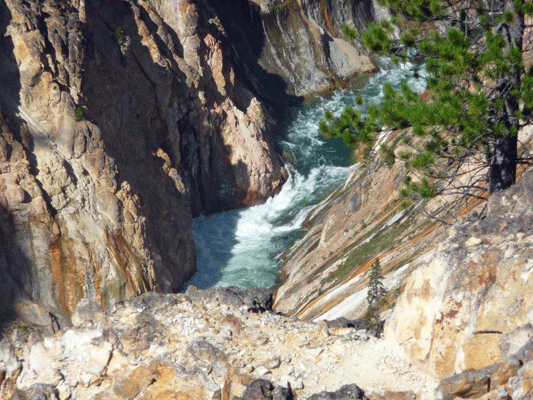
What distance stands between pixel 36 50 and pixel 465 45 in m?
19.2

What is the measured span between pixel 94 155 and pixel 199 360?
614 inches

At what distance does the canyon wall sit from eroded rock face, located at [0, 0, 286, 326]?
56mm

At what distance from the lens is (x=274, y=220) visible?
118 ft

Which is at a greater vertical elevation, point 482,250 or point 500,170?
point 500,170

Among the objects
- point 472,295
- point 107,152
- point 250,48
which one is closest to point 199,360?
point 472,295

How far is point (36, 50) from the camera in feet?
76.1

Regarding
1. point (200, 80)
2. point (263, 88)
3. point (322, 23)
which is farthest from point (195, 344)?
point (322, 23)

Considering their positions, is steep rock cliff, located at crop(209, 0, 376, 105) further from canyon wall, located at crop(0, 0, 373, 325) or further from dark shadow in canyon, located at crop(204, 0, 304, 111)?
canyon wall, located at crop(0, 0, 373, 325)

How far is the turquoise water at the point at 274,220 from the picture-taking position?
3119cm

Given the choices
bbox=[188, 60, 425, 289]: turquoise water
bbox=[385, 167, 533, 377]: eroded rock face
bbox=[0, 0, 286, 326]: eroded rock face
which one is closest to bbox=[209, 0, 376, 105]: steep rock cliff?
bbox=[188, 60, 425, 289]: turquoise water

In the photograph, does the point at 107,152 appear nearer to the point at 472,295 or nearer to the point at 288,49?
the point at 472,295

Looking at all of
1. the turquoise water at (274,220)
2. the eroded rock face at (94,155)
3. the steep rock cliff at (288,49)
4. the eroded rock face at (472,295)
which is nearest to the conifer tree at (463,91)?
the eroded rock face at (472,295)

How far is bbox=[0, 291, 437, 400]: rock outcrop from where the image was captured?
9.16 meters

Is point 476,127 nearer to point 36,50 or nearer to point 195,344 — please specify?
point 195,344
